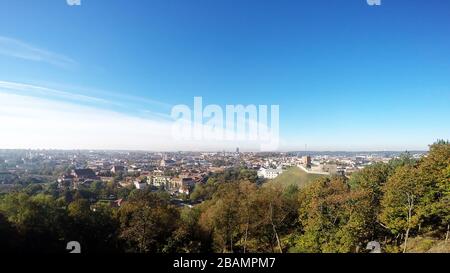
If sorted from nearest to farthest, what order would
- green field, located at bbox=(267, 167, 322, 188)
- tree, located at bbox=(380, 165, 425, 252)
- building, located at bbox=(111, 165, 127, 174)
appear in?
tree, located at bbox=(380, 165, 425, 252) → building, located at bbox=(111, 165, 127, 174) → green field, located at bbox=(267, 167, 322, 188)

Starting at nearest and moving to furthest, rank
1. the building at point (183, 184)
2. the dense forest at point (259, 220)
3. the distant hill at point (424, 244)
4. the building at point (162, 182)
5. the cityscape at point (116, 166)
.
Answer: the distant hill at point (424, 244) → the cityscape at point (116, 166) → the dense forest at point (259, 220) → the building at point (162, 182) → the building at point (183, 184)

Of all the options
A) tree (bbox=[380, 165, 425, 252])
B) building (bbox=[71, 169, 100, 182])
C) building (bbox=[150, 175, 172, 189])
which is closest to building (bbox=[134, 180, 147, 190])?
building (bbox=[150, 175, 172, 189])

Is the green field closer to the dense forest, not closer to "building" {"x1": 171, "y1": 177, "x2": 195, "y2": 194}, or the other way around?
"building" {"x1": 171, "y1": 177, "x2": 195, "y2": 194}

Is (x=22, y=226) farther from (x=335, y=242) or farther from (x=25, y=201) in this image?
(x=335, y=242)

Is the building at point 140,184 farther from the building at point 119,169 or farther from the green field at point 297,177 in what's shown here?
the green field at point 297,177

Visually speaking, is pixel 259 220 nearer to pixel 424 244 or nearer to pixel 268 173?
pixel 268 173

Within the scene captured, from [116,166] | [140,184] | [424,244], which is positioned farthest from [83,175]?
[424,244]

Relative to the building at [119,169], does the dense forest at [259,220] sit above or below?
below

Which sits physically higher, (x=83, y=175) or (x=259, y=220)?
(x=83, y=175)

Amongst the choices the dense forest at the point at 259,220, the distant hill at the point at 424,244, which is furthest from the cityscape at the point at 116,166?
the distant hill at the point at 424,244

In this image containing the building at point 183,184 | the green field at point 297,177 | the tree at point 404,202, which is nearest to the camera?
the tree at point 404,202
